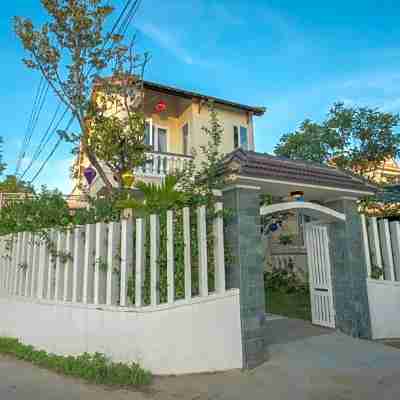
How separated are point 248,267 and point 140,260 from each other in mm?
1717

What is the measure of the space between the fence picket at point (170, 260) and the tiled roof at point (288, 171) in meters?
1.31

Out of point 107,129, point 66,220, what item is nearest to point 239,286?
point 66,220

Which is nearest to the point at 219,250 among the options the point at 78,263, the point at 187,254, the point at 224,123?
the point at 187,254

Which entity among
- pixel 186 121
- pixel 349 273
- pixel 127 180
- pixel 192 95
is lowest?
pixel 349 273

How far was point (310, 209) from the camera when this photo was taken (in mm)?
6230

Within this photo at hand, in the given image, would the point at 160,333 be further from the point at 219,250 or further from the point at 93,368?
the point at 219,250

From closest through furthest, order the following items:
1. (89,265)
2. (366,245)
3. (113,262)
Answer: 1. (113,262)
2. (89,265)
3. (366,245)

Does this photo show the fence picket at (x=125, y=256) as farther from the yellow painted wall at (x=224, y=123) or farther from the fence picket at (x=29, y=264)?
the yellow painted wall at (x=224, y=123)

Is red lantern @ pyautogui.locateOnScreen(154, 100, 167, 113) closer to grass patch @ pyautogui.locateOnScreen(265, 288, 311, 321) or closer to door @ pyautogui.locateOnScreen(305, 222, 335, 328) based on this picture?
door @ pyautogui.locateOnScreen(305, 222, 335, 328)

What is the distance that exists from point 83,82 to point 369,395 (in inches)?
290

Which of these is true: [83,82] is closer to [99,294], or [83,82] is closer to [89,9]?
[89,9]

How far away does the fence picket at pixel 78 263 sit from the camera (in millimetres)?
4848

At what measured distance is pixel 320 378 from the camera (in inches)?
168

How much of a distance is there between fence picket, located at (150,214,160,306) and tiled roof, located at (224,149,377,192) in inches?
59.4
